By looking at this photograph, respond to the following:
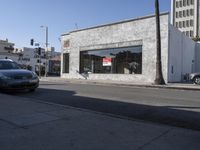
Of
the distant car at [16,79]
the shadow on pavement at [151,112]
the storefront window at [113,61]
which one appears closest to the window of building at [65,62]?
the storefront window at [113,61]

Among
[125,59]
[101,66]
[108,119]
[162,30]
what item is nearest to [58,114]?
[108,119]

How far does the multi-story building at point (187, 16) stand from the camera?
3735 inches

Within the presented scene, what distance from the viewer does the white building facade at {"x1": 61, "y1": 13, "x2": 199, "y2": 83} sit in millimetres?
27453

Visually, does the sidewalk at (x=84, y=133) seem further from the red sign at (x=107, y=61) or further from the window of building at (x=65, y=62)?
the window of building at (x=65, y=62)

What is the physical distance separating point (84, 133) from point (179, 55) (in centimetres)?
2592

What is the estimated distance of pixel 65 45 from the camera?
3825 cm

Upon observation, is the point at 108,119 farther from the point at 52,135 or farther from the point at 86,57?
the point at 86,57

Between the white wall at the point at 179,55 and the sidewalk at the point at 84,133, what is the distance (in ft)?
A: 68.8

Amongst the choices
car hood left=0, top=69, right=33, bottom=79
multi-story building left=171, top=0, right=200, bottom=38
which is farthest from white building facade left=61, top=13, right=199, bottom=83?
multi-story building left=171, top=0, right=200, bottom=38

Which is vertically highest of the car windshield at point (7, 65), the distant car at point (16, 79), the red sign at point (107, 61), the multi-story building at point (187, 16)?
the multi-story building at point (187, 16)

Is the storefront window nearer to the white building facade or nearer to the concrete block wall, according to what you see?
the white building facade

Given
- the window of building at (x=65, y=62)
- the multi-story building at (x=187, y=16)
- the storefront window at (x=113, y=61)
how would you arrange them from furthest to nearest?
1. the multi-story building at (x=187, y=16)
2. the window of building at (x=65, y=62)
3. the storefront window at (x=113, y=61)

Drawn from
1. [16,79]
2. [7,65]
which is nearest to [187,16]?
[7,65]

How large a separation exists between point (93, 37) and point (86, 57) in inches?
106
